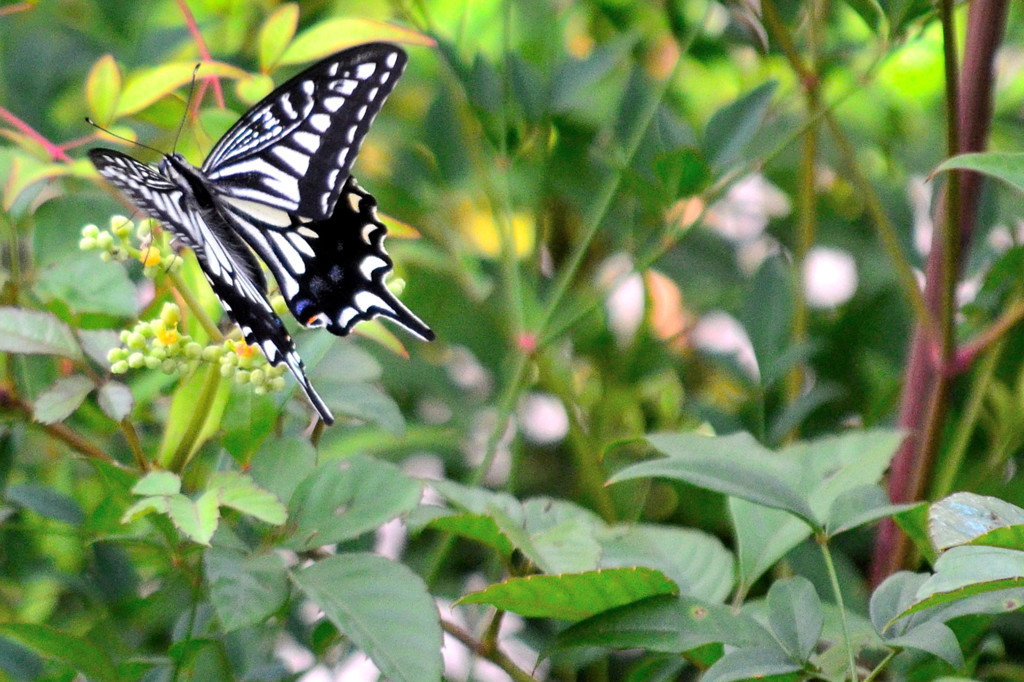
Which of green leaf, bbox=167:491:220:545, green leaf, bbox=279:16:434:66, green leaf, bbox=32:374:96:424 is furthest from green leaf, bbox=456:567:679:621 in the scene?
green leaf, bbox=279:16:434:66

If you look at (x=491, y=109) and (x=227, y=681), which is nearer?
(x=227, y=681)

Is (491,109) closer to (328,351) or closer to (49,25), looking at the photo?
(328,351)

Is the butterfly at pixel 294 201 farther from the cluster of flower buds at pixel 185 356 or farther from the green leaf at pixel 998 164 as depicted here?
the green leaf at pixel 998 164

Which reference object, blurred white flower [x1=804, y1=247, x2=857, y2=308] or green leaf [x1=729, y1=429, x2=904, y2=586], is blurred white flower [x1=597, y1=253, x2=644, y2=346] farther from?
green leaf [x1=729, y1=429, x2=904, y2=586]

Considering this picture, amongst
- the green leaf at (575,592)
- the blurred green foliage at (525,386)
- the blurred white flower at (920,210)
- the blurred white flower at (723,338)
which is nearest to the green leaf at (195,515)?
the blurred green foliage at (525,386)

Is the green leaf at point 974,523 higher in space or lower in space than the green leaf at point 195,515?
higher

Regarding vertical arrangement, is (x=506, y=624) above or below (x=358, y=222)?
below

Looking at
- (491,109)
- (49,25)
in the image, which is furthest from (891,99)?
(49,25)
